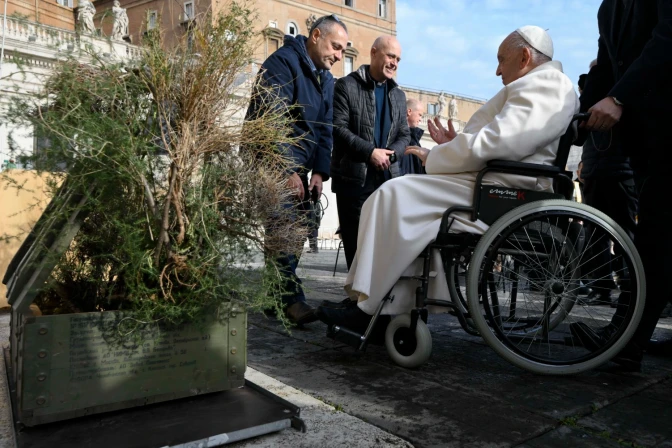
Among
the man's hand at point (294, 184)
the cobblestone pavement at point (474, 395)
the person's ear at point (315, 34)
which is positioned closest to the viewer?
the cobblestone pavement at point (474, 395)

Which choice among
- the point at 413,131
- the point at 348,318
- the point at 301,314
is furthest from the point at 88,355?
the point at 413,131

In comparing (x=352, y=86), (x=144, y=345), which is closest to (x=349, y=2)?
(x=352, y=86)

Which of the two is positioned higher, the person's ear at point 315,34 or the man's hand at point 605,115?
the person's ear at point 315,34

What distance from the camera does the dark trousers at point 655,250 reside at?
2.49 metres

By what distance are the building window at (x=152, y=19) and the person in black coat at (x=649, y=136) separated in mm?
1896

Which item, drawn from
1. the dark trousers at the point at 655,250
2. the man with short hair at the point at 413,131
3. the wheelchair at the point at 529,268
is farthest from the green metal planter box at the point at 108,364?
the man with short hair at the point at 413,131

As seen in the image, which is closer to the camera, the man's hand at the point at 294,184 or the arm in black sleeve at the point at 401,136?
the man's hand at the point at 294,184

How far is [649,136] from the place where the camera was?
8.50 feet

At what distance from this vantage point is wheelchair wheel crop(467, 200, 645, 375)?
224 cm

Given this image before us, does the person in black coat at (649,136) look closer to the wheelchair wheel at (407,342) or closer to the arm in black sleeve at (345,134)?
the wheelchair wheel at (407,342)

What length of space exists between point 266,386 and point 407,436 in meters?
0.64

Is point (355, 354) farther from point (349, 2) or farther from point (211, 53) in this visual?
point (349, 2)

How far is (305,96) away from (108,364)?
2.35 meters

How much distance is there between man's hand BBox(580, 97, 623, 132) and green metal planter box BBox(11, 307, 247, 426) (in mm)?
1794
